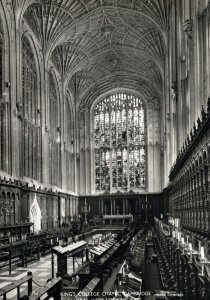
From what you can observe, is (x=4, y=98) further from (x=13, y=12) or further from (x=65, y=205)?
(x=65, y=205)

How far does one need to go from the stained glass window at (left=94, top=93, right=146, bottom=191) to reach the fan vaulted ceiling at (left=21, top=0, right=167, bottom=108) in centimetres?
187

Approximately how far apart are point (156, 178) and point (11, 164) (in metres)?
23.0

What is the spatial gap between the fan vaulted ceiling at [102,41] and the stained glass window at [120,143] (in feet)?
6.13

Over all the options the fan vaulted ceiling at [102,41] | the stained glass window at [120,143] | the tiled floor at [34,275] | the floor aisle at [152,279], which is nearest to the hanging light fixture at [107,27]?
the fan vaulted ceiling at [102,41]

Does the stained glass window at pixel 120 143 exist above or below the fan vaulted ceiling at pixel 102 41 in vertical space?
below

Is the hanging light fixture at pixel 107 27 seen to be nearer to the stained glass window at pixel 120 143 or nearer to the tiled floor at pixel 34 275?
the stained glass window at pixel 120 143

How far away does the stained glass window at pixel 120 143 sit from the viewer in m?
42.7

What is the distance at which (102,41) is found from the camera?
3600cm

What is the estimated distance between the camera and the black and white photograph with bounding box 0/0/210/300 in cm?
884

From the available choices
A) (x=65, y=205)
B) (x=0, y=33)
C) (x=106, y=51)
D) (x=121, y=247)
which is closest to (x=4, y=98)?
(x=0, y=33)

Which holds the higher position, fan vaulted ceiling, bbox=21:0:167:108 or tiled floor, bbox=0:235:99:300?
fan vaulted ceiling, bbox=21:0:167:108

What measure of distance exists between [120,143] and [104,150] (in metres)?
2.06

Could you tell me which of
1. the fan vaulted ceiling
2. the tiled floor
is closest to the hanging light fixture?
the fan vaulted ceiling

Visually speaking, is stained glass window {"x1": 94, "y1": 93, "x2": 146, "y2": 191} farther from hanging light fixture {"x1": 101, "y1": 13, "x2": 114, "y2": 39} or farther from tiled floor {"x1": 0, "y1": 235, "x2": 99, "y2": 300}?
tiled floor {"x1": 0, "y1": 235, "x2": 99, "y2": 300}
